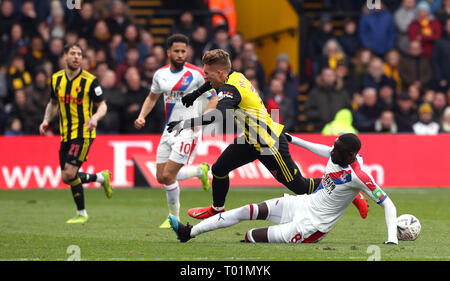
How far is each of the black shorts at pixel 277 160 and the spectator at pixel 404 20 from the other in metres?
12.1

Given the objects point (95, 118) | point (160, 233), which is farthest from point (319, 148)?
point (95, 118)

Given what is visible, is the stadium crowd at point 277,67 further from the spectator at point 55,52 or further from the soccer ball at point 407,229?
the soccer ball at point 407,229

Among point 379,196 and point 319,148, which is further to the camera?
point 319,148

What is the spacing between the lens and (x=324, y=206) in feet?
30.7

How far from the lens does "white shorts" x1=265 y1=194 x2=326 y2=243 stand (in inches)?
370

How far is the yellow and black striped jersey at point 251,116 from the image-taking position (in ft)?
32.7

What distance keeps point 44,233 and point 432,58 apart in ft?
42.2

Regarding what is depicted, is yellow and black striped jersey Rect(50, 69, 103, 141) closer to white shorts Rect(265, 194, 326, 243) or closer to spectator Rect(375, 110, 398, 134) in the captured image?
white shorts Rect(265, 194, 326, 243)

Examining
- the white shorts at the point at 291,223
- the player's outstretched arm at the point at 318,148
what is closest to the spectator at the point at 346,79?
the player's outstretched arm at the point at 318,148

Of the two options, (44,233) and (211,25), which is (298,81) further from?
(44,233)

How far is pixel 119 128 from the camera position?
19.1 meters

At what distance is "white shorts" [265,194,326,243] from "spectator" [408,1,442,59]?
12.8 metres

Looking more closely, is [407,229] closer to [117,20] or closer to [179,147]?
[179,147]

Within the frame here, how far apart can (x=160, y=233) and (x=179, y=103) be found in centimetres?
188
